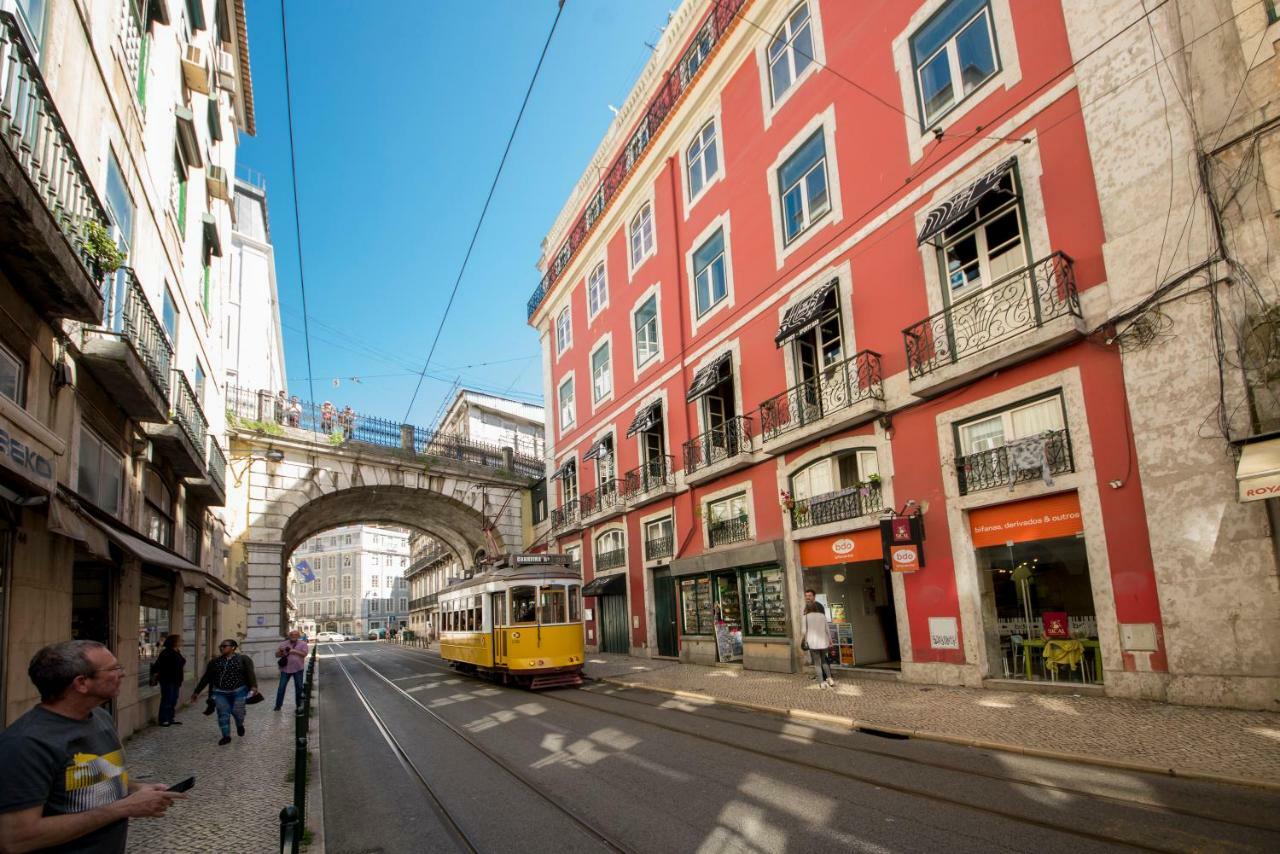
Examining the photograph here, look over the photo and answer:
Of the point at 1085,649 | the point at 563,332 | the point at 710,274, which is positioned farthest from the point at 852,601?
the point at 563,332

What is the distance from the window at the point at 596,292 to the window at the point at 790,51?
410 inches

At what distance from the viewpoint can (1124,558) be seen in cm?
948

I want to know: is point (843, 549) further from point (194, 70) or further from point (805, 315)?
point (194, 70)

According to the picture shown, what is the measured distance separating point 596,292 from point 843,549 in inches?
627

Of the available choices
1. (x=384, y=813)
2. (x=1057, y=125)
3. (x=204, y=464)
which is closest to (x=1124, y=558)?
(x=1057, y=125)

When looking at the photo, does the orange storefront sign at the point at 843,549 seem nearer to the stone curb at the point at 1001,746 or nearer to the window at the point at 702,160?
the stone curb at the point at 1001,746

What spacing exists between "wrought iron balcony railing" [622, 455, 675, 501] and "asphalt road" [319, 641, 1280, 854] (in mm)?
10822

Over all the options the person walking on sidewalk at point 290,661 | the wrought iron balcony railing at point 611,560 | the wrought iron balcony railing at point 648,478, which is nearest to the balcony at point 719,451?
the wrought iron balcony railing at point 648,478

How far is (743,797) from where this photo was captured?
6.25m

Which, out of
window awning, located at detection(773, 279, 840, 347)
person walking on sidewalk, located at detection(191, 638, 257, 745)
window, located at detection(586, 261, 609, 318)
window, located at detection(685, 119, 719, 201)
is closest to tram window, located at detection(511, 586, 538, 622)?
person walking on sidewalk, located at detection(191, 638, 257, 745)

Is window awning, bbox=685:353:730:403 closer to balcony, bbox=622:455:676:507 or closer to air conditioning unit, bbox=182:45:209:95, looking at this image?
balcony, bbox=622:455:676:507

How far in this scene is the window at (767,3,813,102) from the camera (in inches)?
631

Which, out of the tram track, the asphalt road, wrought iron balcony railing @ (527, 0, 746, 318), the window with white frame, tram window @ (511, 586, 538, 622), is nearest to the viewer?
the asphalt road

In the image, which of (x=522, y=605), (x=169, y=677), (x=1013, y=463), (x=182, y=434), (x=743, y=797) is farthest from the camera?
(x=522, y=605)
